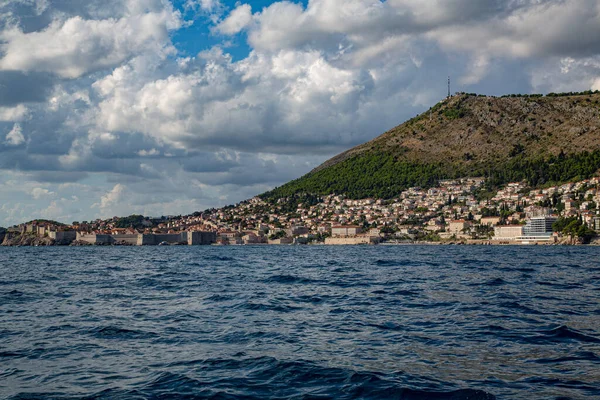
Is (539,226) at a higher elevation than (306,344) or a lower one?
higher

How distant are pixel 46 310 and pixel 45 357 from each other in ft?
29.7

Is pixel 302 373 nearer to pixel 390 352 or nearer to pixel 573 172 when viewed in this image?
pixel 390 352

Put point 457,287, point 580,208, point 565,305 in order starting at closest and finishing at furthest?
point 565,305
point 457,287
point 580,208

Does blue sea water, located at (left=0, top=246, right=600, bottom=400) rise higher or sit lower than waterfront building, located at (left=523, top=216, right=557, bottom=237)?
lower

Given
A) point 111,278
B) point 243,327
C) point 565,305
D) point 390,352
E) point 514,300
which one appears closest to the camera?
point 390,352

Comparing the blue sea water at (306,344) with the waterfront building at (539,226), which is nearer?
the blue sea water at (306,344)

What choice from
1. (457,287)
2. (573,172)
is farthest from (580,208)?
(457,287)

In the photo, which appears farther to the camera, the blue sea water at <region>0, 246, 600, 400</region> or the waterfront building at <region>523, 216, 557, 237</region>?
the waterfront building at <region>523, 216, 557, 237</region>

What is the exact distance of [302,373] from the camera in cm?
1272

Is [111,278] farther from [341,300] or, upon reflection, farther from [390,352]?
[390,352]

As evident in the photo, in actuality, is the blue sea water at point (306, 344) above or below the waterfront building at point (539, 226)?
below

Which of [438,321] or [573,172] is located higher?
[573,172]

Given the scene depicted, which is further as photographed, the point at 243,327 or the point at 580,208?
the point at 580,208

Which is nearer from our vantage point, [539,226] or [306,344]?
[306,344]
